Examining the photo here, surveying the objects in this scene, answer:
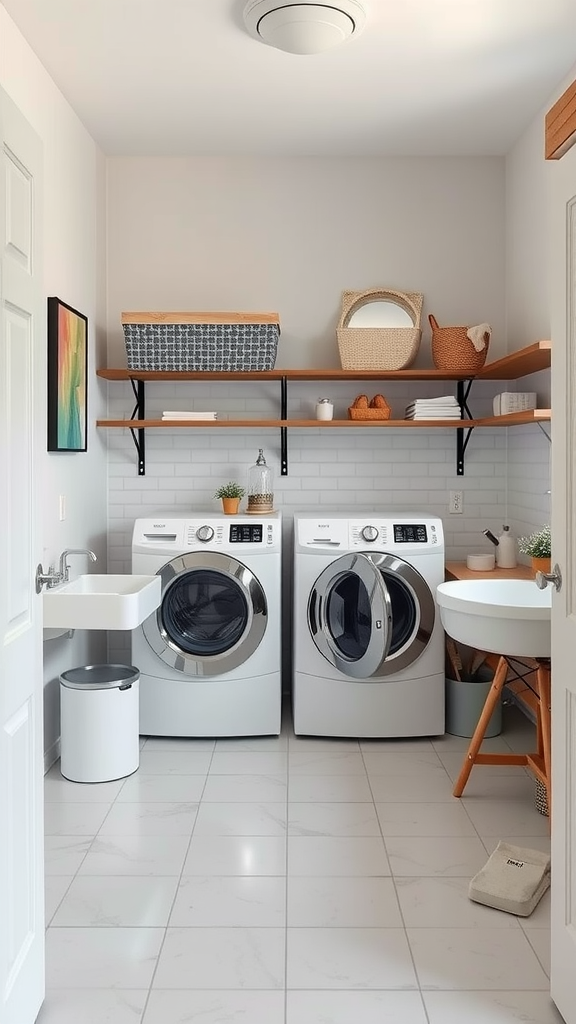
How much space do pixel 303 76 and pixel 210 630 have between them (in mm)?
2287

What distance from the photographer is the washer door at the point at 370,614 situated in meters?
3.79

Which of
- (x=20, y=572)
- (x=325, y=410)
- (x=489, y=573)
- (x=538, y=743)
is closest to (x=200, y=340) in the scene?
(x=325, y=410)

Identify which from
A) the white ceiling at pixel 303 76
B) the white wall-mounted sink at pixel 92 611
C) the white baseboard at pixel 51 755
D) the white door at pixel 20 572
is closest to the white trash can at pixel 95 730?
the white baseboard at pixel 51 755

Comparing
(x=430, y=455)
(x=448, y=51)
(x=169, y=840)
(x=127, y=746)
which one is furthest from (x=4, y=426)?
(x=430, y=455)

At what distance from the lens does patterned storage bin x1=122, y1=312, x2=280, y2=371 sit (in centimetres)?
396

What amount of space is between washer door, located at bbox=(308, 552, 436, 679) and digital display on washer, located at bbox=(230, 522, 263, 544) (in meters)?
0.33

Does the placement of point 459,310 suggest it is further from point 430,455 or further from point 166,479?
point 166,479

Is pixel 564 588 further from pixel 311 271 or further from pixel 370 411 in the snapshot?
pixel 311 271

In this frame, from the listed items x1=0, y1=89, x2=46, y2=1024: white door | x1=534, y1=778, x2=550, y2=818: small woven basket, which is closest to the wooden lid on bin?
x1=0, y1=89, x2=46, y2=1024: white door

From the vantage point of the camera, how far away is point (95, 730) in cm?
336

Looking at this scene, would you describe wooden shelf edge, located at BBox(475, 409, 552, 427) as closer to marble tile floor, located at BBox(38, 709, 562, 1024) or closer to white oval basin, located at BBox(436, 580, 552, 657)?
white oval basin, located at BBox(436, 580, 552, 657)

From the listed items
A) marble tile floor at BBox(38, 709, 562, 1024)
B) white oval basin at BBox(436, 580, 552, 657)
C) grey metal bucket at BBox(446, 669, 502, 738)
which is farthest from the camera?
grey metal bucket at BBox(446, 669, 502, 738)

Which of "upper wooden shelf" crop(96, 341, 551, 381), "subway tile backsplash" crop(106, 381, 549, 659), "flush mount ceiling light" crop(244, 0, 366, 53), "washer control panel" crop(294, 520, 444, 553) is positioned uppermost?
"flush mount ceiling light" crop(244, 0, 366, 53)

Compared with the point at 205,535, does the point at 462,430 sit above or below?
above
